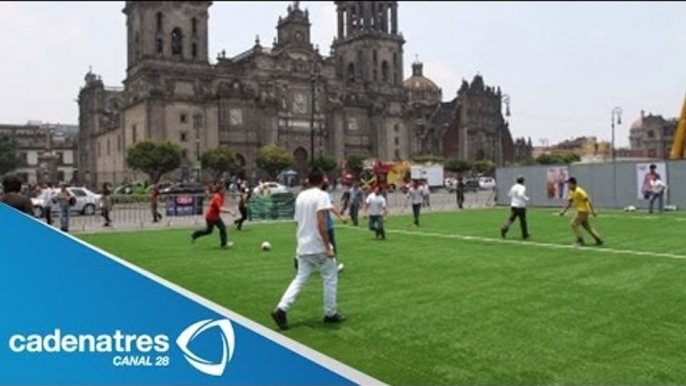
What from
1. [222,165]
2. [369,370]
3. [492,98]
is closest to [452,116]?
[492,98]

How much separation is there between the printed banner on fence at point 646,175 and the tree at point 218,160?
1789 inches

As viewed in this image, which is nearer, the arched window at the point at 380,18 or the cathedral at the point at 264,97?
the cathedral at the point at 264,97

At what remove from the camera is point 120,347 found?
5.95 metres

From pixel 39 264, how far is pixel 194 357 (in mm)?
1576

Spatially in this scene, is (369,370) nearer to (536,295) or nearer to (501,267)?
(536,295)

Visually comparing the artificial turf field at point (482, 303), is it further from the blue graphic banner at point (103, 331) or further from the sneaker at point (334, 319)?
the blue graphic banner at point (103, 331)

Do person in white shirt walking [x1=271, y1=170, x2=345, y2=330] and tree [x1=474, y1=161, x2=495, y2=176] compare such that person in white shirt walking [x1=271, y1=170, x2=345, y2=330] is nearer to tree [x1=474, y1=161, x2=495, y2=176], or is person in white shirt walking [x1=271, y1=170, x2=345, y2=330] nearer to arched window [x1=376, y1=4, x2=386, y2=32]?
arched window [x1=376, y1=4, x2=386, y2=32]

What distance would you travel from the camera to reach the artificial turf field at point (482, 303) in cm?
627

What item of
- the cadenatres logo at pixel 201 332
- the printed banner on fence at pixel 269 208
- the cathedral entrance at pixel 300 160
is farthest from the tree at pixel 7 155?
the cadenatres logo at pixel 201 332

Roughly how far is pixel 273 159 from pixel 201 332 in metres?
65.7

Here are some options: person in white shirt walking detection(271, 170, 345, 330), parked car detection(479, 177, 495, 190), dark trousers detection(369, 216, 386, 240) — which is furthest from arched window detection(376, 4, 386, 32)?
person in white shirt walking detection(271, 170, 345, 330)

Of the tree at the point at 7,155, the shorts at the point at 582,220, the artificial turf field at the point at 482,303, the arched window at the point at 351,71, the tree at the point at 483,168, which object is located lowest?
the artificial turf field at the point at 482,303

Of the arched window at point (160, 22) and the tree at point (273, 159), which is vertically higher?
the arched window at point (160, 22)

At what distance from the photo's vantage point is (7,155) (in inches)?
3307
